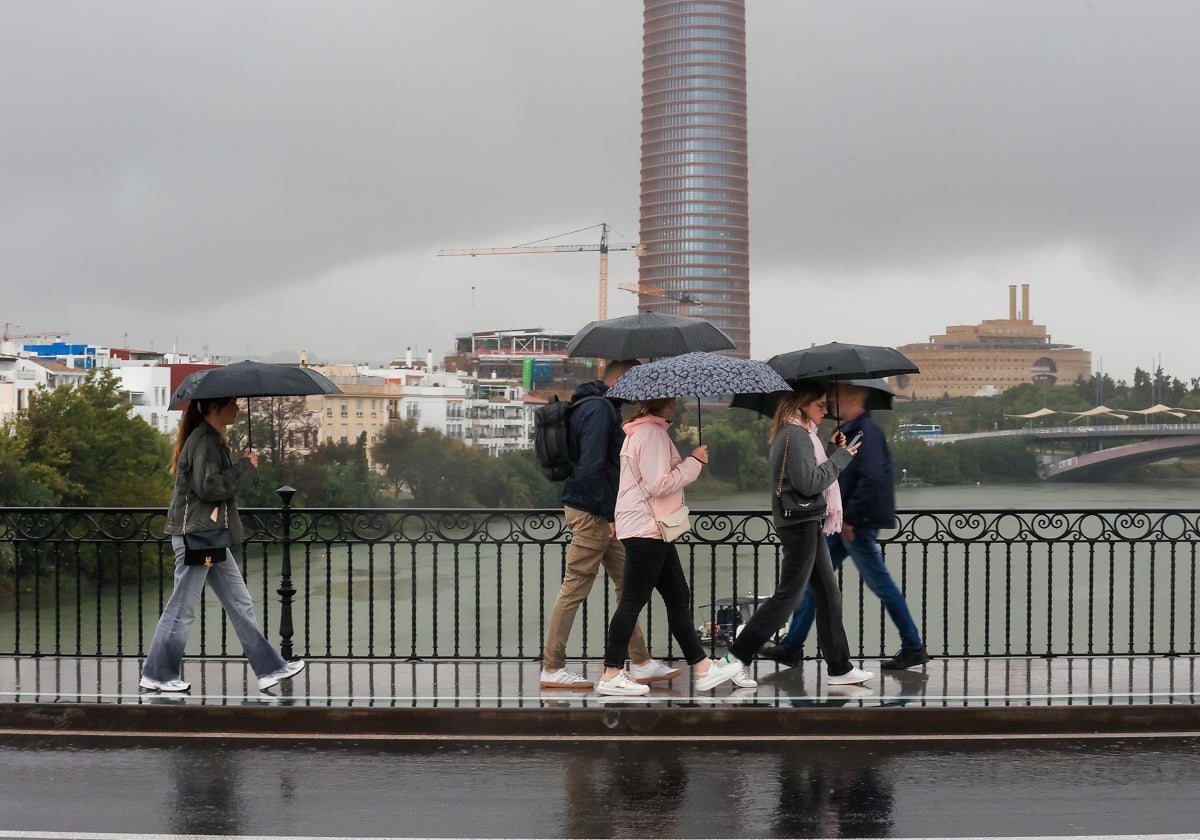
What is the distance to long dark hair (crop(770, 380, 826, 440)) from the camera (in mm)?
7961

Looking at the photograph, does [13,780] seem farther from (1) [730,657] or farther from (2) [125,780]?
(1) [730,657]

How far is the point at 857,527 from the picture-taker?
8617mm

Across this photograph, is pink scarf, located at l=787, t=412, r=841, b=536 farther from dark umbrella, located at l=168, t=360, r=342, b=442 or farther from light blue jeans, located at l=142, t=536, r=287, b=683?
light blue jeans, located at l=142, t=536, r=287, b=683

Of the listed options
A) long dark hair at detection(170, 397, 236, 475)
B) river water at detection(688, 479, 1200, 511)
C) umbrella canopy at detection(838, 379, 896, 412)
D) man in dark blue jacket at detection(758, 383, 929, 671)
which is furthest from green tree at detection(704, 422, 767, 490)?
long dark hair at detection(170, 397, 236, 475)

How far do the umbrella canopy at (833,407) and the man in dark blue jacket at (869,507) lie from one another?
0.09 m

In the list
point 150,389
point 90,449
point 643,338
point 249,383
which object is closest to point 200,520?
point 249,383

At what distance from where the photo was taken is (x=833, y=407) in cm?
866

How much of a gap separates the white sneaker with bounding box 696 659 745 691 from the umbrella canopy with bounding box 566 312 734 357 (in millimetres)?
1852

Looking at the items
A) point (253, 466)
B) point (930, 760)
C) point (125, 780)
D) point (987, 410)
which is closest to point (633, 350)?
point (253, 466)

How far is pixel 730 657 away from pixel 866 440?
5.29 feet

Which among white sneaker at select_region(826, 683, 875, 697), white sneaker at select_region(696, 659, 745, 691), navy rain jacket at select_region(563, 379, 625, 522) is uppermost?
navy rain jacket at select_region(563, 379, 625, 522)

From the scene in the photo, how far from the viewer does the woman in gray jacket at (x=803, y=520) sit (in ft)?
25.6

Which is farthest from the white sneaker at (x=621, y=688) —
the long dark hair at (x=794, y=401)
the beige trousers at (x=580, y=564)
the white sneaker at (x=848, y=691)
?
the long dark hair at (x=794, y=401)

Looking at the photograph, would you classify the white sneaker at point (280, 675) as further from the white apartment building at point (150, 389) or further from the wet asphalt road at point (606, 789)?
the white apartment building at point (150, 389)
